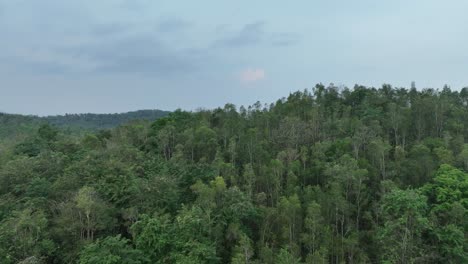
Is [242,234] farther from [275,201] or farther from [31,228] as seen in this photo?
[31,228]

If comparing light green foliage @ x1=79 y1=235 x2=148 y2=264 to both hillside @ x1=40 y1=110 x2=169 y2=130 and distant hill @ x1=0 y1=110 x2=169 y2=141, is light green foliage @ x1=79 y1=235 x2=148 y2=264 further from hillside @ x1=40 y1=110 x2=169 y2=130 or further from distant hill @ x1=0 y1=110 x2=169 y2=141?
hillside @ x1=40 y1=110 x2=169 y2=130

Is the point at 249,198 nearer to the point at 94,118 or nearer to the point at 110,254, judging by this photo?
the point at 110,254

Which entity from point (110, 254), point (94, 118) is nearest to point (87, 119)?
point (94, 118)

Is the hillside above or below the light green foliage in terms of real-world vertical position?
above

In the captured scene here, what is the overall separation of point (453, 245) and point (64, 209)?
2478 cm

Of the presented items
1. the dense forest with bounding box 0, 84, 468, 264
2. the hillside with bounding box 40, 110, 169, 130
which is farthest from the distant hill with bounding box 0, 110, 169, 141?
the dense forest with bounding box 0, 84, 468, 264

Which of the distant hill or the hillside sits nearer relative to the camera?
the distant hill

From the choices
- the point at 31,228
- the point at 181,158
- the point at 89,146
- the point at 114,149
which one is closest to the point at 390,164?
the point at 181,158

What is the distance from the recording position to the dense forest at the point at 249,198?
75.9ft

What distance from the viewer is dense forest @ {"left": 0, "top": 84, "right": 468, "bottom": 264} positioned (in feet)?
75.9

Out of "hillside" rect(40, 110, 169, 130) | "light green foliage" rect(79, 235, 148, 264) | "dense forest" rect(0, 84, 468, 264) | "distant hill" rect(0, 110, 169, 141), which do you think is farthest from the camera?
"hillside" rect(40, 110, 169, 130)

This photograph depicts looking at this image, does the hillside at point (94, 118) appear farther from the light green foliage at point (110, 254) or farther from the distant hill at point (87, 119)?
the light green foliage at point (110, 254)

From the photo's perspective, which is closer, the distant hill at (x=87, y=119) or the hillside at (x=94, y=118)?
the distant hill at (x=87, y=119)

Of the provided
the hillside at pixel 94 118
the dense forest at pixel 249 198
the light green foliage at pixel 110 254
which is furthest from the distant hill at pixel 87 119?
the light green foliage at pixel 110 254
